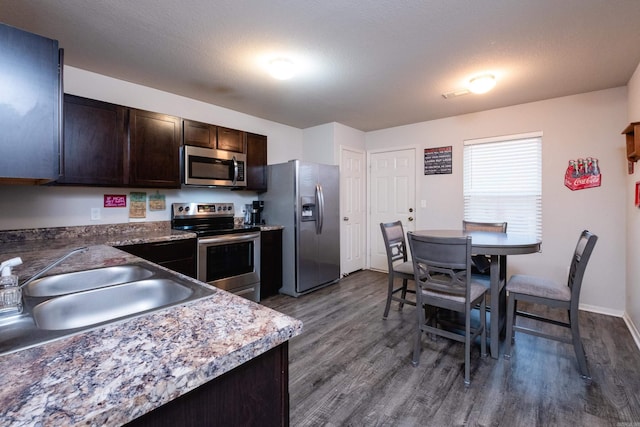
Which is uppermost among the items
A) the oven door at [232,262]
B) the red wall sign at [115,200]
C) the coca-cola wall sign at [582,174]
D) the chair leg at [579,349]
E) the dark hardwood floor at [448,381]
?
the coca-cola wall sign at [582,174]

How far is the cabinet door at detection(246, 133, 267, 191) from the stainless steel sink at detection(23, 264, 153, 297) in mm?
2364

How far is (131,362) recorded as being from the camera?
24.0 inches

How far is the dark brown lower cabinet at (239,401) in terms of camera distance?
0.60m

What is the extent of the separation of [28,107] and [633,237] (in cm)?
433

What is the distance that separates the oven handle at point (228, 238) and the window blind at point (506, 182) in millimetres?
2859

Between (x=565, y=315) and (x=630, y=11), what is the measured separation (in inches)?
104

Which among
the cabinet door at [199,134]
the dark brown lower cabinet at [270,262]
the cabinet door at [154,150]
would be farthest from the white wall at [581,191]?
the cabinet door at [154,150]

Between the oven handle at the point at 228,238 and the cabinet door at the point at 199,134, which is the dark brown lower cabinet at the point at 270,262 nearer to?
the oven handle at the point at 228,238

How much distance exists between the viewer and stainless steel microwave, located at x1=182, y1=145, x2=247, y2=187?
308 centimetres

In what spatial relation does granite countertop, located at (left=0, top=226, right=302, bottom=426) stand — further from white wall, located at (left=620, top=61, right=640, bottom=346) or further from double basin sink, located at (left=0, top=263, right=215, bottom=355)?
white wall, located at (left=620, top=61, right=640, bottom=346)

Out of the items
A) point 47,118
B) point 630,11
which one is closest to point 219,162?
point 47,118

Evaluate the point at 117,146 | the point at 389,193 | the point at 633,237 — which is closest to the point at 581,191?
the point at 633,237

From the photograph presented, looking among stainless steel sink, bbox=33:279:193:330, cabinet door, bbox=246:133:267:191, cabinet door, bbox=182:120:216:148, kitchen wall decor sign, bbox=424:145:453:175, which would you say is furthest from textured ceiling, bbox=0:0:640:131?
stainless steel sink, bbox=33:279:193:330

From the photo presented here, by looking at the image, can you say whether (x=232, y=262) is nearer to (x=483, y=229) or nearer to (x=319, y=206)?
(x=319, y=206)
